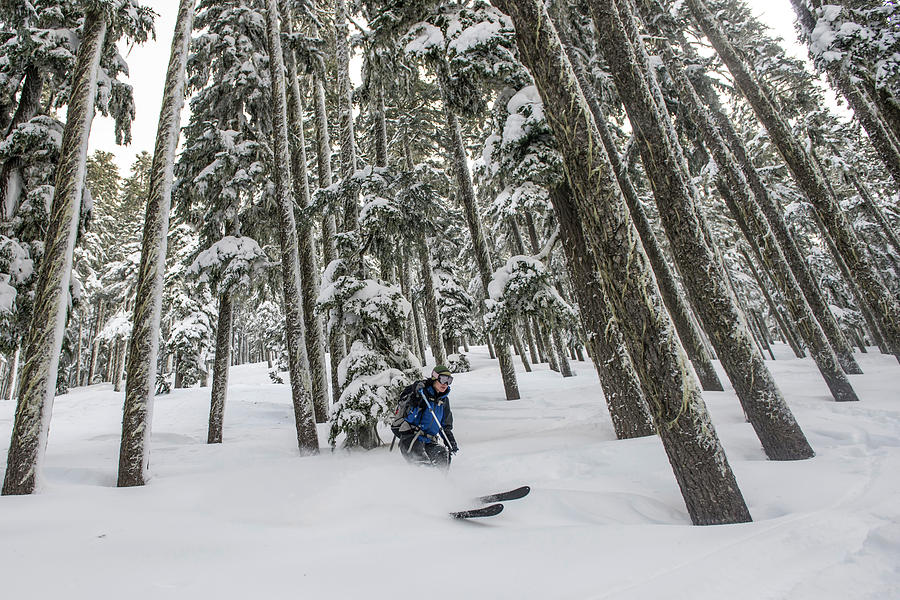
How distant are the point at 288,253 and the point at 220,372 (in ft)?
14.9

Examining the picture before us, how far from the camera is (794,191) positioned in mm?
23406

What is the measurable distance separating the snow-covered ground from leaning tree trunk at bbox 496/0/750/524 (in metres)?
0.47

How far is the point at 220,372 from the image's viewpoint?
11.8 meters

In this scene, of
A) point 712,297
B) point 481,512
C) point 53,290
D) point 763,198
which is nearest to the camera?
point 481,512

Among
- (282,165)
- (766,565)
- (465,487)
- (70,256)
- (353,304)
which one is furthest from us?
(282,165)

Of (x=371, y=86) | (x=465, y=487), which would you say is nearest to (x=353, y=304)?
(x=465, y=487)

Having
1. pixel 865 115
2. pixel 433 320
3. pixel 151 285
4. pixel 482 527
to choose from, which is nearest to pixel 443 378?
pixel 482 527

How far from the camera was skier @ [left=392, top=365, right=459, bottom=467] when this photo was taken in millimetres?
6375

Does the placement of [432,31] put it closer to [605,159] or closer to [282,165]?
[282,165]

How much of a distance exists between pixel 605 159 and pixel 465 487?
16.0 ft

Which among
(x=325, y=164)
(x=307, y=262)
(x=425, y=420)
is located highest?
(x=325, y=164)

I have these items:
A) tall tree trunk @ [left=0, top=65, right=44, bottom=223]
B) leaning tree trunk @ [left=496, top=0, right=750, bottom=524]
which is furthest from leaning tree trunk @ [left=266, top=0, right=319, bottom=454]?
leaning tree trunk @ [left=496, top=0, right=750, bottom=524]

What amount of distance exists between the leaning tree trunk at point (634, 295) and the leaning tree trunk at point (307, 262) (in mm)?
7320

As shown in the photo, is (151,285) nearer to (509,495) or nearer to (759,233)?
(509,495)
